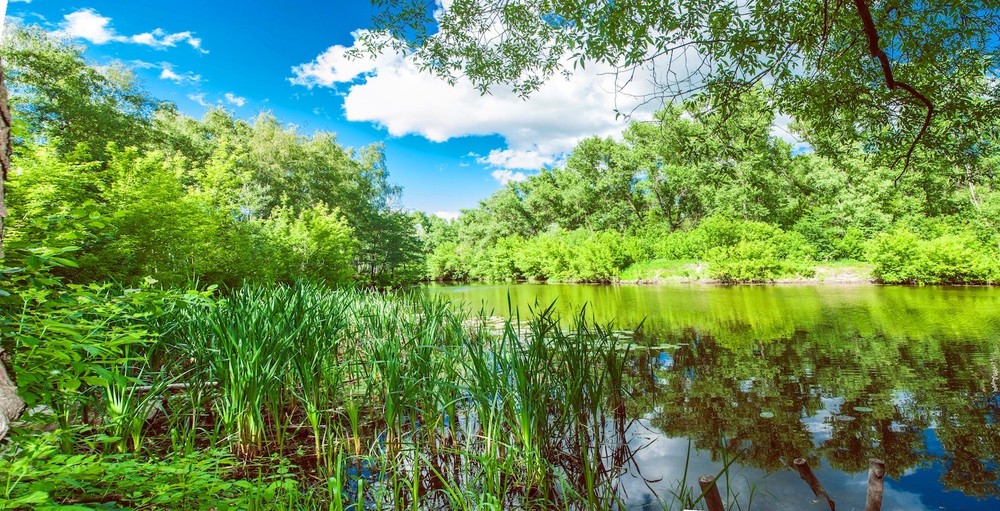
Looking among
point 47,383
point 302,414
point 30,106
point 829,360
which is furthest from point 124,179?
point 829,360

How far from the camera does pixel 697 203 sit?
101ft

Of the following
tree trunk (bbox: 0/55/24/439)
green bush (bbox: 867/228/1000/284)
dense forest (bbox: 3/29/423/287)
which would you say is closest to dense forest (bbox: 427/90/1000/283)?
green bush (bbox: 867/228/1000/284)

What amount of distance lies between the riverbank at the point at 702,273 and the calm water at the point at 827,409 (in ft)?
31.5

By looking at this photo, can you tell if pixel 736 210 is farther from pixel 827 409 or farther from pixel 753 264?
pixel 827 409

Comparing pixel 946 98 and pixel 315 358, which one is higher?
pixel 946 98

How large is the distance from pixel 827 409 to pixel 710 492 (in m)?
3.16

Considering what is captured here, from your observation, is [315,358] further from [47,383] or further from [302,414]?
[47,383]

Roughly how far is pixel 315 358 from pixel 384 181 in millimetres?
28856

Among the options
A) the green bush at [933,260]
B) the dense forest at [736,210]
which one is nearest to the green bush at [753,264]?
the dense forest at [736,210]

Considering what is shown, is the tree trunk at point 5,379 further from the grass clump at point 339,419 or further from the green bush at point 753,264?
the green bush at point 753,264

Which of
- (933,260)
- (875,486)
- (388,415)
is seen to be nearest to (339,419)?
(388,415)

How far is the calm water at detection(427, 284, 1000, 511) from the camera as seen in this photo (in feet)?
8.99

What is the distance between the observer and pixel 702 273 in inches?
826

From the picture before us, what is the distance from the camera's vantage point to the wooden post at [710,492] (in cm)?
164
